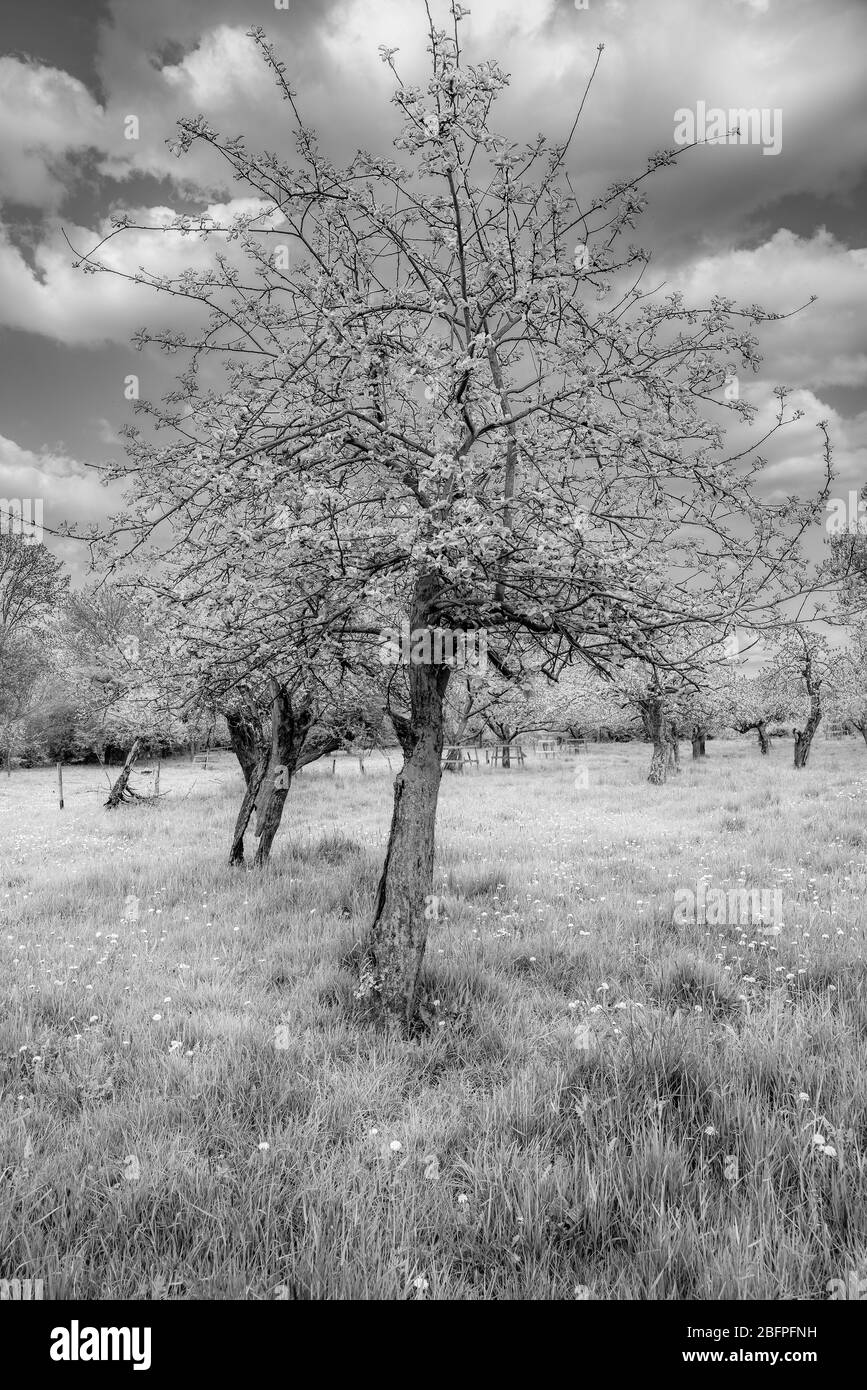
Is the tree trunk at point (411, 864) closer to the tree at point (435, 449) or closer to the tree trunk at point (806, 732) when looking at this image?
the tree at point (435, 449)

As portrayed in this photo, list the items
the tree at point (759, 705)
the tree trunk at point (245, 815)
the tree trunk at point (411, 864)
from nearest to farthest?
the tree trunk at point (411, 864), the tree trunk at point (245, 815), the tree at point (759, 705)

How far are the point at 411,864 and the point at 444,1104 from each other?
2312 millimetres

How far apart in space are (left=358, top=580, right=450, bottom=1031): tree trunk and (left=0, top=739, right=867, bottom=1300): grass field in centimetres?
35

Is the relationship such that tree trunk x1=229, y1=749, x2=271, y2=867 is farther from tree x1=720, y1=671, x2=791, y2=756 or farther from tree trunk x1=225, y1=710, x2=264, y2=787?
tree x1=720, y1=671, x2=791, y2=756

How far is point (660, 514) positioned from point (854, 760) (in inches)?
1740

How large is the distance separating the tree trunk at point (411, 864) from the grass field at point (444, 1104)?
1.13 ft

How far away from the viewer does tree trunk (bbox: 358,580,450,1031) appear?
20.7 ft

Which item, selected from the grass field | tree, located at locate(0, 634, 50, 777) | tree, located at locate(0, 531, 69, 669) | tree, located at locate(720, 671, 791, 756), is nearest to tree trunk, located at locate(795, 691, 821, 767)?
tree, located at locate(720, 671, 791, 756)

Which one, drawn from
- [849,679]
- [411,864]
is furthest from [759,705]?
[411,864]

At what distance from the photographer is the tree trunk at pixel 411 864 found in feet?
20.7

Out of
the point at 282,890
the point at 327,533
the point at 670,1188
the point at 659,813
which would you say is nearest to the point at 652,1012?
the point at 670,1188

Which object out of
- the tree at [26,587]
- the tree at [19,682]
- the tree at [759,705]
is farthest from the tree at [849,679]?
the tree at [19,682]

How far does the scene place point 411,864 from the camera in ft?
21.8
